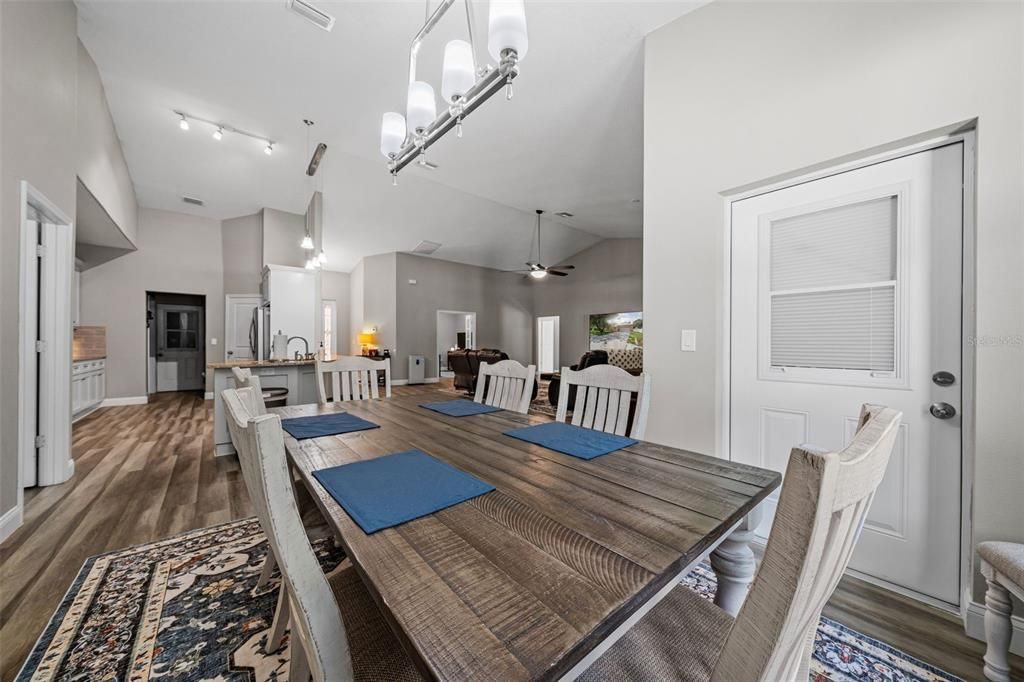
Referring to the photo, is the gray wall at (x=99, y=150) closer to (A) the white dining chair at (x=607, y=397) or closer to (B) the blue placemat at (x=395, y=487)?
(B) the blue placemat at (x=395, y=487)

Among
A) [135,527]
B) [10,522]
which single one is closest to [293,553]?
[135,527]

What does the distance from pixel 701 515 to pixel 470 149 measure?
14.7 feet

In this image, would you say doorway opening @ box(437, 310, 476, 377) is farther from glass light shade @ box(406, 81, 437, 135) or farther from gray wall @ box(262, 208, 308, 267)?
glass light shade @ box(406, 81, 437, 135)

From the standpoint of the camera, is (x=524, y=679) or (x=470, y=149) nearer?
(x=524, y=679)

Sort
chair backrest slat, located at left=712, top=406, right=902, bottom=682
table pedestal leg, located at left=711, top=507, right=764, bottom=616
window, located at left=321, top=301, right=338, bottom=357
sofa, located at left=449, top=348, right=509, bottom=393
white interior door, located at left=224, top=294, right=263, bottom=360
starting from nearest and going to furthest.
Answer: chair backrest slat, located at left=712, top=406, right=902, bottom=682
table pedestal leg, located at left=711, top=507, right=764, bottom=616
sofa, located at left=449, top=348, right=509, bottom=393
white interior door, located at left=224, top=294, right=263, bottom=360
window, located at left=321, top=301, right=338, bottom=357

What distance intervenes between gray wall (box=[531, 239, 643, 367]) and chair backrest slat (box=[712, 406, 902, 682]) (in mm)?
8430

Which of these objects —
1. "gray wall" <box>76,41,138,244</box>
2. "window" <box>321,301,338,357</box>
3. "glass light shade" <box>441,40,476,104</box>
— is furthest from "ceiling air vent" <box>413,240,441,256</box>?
"glass light shade" <box>441,40,476,104</box>

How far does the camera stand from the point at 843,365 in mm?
1817

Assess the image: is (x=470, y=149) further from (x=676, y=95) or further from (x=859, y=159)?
(x=859, y=159)

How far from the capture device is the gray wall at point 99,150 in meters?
3.27

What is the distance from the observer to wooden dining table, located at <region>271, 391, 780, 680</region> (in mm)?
505

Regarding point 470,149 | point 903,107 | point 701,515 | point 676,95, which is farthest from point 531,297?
point 701,515

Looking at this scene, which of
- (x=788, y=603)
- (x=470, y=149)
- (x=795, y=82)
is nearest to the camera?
(x=788, y=603)

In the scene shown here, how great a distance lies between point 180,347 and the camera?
7777mm
